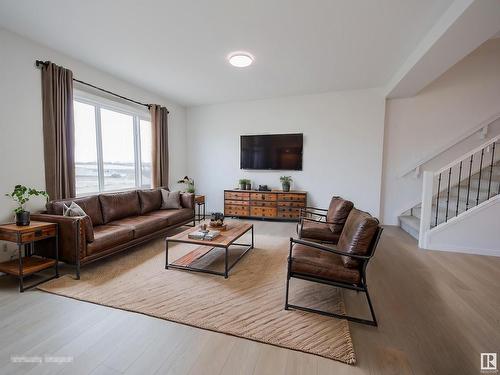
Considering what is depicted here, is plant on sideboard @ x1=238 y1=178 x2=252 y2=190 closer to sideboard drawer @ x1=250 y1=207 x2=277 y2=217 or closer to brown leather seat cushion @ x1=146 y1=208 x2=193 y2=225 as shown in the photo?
sideboard drawer @ x1=250 y1=207 x2=277 y2=217

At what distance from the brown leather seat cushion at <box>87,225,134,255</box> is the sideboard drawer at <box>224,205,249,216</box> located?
2677 millimetres

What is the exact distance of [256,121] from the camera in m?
5.67

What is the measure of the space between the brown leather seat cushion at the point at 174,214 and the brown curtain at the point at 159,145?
3.51 ft

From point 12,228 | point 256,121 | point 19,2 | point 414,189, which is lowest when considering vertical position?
point 12,228

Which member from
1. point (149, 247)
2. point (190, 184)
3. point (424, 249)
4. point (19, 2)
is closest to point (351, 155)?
point (424, 249)

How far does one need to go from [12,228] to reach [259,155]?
4.41 m

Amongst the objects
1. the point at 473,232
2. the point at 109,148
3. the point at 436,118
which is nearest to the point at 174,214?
the point at 109,148

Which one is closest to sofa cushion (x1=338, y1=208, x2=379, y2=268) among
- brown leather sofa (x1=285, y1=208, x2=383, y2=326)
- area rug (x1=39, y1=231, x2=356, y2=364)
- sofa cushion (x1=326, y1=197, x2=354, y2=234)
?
brown leather sofa (x1=285, y1=208, x2=383, y2=326)

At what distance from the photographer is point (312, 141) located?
5320 millimetres

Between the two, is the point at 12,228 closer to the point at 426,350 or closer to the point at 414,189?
the point at 426,350

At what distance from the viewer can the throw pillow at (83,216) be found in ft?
8.57

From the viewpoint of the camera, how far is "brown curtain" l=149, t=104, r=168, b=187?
5.02 meters

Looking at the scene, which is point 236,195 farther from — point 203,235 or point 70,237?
point 70,237

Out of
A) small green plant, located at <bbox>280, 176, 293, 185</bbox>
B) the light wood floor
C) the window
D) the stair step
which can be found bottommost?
the light wood floor
